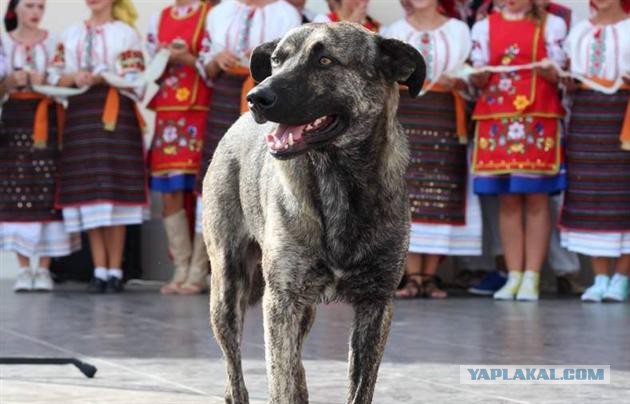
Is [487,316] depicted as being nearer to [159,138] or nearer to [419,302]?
[419,302]

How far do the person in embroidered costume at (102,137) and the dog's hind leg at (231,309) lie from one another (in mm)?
4581

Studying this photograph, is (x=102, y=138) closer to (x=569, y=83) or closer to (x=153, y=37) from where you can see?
(x=153, y=37)

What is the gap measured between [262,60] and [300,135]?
0.47 metres

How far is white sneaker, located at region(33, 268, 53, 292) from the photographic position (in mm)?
8789

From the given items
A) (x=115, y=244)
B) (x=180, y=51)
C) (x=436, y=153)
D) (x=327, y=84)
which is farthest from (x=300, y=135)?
(x=115, y=244)

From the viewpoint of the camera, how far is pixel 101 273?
881 cm

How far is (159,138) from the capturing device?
882cm

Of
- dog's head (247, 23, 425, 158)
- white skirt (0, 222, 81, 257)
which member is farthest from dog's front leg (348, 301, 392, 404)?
white skirt (0, 222, 81, 257)

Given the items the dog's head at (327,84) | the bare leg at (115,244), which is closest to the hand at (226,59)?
the bare leg at (115,244)

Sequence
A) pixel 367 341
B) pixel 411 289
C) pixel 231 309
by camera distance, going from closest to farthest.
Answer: pixel 367 341, pixel 231 309, pixel 411 289

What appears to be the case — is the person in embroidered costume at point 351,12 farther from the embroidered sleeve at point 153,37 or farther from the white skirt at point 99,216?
the white skirt at point 99,216

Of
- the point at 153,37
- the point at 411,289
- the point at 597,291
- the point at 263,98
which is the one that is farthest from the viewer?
the point at 153,37

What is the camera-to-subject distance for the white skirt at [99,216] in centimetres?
867

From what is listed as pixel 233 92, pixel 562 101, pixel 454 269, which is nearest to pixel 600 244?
pixel 562 101
